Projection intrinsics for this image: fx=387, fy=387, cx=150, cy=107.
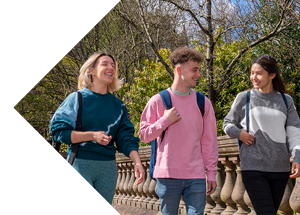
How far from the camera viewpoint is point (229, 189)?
4.04 meters

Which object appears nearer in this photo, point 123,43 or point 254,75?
point 254,75

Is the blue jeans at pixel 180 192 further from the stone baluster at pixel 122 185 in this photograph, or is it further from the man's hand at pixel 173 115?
the stone baluster at pixel 122 185

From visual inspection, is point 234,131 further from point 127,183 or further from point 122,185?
point 122,185

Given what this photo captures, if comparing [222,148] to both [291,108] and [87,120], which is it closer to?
[291,108]

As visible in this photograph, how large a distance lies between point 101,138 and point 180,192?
0.78 metres

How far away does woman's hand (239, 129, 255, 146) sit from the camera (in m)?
3.10

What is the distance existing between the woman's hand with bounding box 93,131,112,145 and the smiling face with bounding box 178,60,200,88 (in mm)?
841

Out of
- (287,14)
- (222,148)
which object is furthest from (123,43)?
(222,148)

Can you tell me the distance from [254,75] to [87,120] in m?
1.48

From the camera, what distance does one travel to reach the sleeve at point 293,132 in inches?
117

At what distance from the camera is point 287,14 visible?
1041 centimetres

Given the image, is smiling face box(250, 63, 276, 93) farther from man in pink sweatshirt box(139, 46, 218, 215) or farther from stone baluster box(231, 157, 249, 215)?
stone baluster box(231, 157, 249, 215)

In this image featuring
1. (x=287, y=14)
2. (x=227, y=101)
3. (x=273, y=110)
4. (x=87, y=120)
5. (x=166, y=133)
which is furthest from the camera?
(x=227, y=101)

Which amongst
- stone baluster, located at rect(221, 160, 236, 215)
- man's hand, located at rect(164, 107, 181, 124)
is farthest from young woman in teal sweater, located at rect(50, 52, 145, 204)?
stone baluster, located at rect(221, 160, 236, 215)
